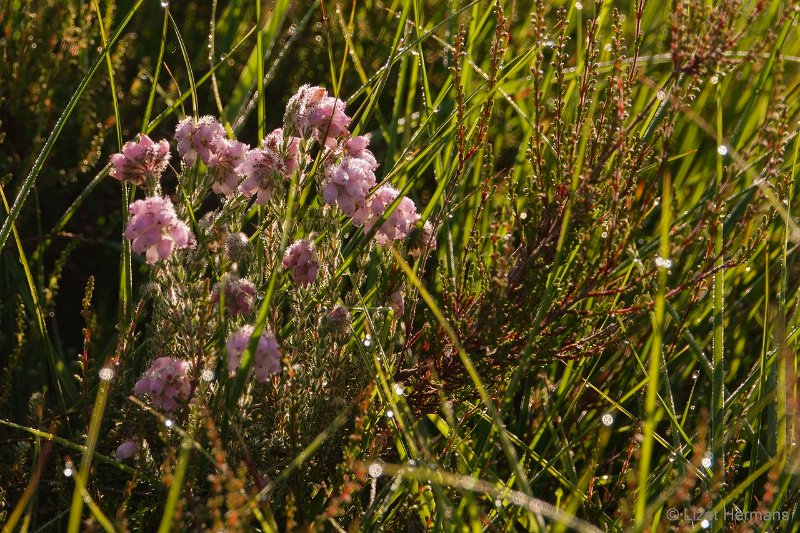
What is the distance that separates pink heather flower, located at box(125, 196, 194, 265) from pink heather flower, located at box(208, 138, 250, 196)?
204 millimetres

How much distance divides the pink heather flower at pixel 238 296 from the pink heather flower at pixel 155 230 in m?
0.14

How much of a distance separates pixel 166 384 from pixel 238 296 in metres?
0.22

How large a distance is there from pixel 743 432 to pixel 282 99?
2.10 metres

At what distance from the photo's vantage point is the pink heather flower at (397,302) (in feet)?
6.25

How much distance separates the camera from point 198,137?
1.71 metres

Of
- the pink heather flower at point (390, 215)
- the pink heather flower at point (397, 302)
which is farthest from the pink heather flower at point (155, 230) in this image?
the pink heather flower at point (397, 302)

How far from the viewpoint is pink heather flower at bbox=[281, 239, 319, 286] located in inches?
66.4

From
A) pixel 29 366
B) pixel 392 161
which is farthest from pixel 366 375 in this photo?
pixel 29 366

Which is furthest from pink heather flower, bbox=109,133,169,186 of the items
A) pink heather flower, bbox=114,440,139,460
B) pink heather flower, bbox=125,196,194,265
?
pink heather flower, bbox=114,440,139,460

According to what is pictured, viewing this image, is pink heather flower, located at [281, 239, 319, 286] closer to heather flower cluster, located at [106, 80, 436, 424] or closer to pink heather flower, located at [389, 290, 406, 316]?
heather flower cluster, located at [106, 80, 436, 424]

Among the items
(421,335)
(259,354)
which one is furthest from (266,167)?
(421,335)

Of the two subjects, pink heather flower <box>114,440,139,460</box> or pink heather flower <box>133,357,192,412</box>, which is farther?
pink heather flower <box>114,440,139,460</box>

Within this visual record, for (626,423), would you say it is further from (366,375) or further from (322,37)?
(322,37)

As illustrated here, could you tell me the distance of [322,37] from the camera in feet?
11.1
